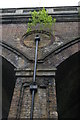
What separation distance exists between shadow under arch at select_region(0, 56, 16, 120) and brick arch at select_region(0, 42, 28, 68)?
0.15 metres

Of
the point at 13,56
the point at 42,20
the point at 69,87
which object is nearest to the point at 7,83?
the point at 13,56

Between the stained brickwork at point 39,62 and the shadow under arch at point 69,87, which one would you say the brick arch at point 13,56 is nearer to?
the stained brickwork at point 39,62

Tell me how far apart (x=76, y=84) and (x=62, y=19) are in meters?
2.82

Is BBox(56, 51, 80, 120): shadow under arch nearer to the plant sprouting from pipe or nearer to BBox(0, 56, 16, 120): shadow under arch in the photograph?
BBox(0, 56, 16, 120): shadow under arch

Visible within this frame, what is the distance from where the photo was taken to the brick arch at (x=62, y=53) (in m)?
5.61

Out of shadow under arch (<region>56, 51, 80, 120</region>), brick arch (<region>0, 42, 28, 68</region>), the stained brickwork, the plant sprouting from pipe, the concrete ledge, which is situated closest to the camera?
the stained brickwork

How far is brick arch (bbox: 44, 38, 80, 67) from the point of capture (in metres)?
5.61

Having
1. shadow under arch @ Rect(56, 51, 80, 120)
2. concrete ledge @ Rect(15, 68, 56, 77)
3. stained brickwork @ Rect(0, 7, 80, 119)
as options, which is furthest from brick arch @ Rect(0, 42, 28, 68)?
shadow under arch @ Rect(56, 51, 80, 120)

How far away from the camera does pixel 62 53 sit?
5871 mm

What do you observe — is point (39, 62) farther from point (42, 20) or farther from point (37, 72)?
point (42, 20)

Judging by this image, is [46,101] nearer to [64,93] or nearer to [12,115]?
[12,115]

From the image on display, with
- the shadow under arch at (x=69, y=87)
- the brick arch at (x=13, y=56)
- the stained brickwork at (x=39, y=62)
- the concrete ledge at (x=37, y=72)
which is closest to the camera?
the stained brickwork at (x=39, y=62)

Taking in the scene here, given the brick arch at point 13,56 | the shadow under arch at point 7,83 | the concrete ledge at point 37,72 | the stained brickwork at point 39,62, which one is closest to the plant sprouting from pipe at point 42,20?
the stained brickwork at point 39,62

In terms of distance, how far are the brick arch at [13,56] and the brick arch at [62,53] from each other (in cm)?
78
